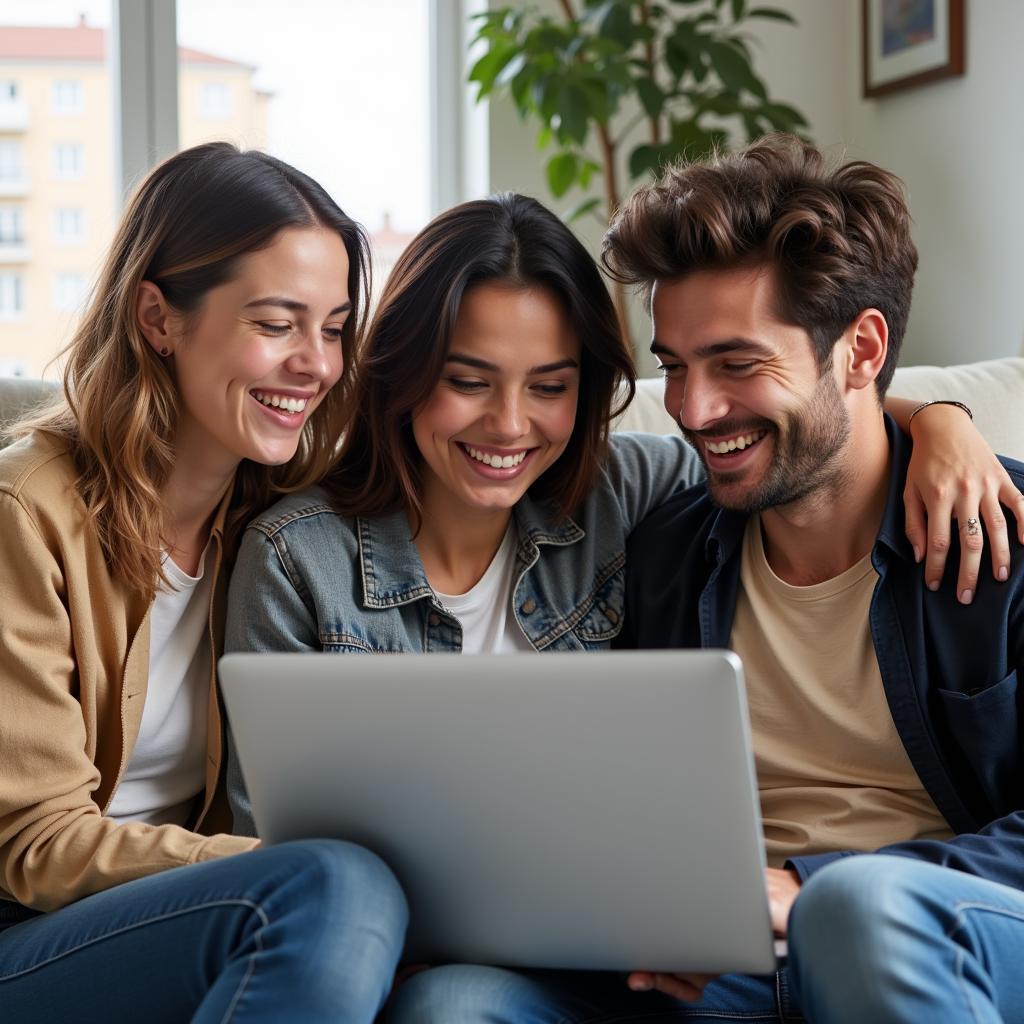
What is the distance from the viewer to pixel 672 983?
115 cm

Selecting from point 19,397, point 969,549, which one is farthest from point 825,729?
point 19,397

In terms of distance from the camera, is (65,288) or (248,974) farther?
(65,288)

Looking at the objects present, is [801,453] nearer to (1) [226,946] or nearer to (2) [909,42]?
(1) [226,946]

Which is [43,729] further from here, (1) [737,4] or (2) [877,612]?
(1) [737,4]

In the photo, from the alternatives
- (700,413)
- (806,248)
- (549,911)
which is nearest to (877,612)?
(700,413)

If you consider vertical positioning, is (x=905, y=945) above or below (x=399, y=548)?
below

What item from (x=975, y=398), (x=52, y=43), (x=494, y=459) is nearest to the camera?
(x=494, y=459)

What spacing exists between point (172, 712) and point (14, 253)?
2.08m

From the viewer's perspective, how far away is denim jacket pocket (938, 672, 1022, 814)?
4.35 feet

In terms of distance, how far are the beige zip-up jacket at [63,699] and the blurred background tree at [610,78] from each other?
1.60m

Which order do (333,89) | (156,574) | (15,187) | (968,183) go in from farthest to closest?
(333,89), (15,187), (968,183), (156,574)

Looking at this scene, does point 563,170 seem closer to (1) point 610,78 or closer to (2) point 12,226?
(1) point 610,78

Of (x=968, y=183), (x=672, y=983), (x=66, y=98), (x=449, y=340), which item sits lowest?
(x=672, y=983)

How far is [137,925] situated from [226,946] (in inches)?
4.1
